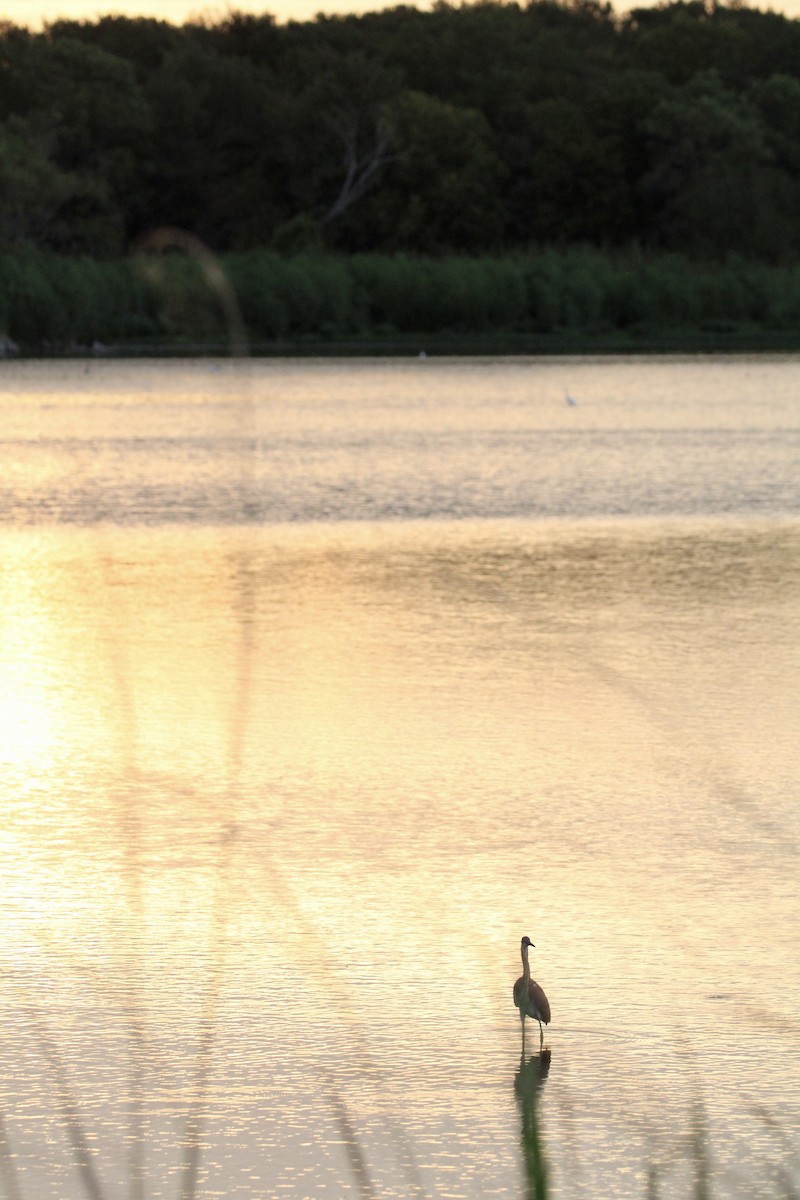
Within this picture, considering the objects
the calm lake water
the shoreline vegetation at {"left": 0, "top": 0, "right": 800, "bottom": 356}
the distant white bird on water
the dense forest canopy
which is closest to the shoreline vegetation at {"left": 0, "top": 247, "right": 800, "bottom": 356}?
the shoreline vegetation at {"left": 0, "top": 0, "right": 800, "bottom": 356}

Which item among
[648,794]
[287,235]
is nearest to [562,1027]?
A: [648,794]

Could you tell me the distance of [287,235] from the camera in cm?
7325

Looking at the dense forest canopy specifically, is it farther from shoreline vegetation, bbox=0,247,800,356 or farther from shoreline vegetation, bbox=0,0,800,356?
shoreline vegetation, bbox=0,247,800,356

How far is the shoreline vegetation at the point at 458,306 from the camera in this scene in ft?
196

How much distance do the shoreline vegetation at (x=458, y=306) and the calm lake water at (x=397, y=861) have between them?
44.8 metres

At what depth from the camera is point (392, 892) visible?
6.25m

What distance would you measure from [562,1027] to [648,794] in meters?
2.28

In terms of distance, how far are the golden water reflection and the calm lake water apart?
0.01m

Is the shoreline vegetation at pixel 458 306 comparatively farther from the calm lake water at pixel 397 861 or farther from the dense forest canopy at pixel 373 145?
the calm lake water at pixel 397 861

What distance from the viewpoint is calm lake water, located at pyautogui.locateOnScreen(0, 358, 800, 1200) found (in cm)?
465

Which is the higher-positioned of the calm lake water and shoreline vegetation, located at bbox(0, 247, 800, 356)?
the calm lake water

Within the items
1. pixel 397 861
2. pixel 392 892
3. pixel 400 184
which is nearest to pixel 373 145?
pixel 400 184

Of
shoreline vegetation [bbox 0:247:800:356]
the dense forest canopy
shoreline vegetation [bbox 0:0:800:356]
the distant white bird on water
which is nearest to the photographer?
the distant white bird on water

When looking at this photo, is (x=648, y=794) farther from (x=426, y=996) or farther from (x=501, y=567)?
(x=501, y=567)
